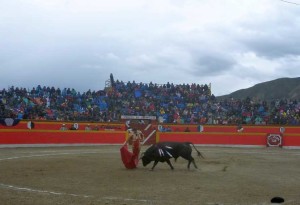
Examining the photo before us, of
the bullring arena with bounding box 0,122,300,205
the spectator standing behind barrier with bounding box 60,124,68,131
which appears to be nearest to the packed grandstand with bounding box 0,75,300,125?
the spectator standing behind barrier with bounding box 60,124,68,131

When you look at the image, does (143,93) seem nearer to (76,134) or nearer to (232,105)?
(232,105)

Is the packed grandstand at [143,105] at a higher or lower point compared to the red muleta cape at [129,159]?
higher

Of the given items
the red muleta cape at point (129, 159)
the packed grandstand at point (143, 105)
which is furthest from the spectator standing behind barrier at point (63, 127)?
the red muleta cape at point (129, 159)

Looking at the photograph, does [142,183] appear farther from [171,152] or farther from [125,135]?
[125,135]

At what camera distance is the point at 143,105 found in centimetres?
3575

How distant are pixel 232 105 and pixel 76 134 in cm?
1551

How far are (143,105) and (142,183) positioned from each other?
24216 mm

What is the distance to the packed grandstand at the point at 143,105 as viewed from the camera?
31.3 metres

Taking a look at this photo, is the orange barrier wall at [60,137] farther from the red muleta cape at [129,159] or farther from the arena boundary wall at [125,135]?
the red muleta cape at [129,159]

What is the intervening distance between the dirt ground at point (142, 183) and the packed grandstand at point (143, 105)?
14.8 m

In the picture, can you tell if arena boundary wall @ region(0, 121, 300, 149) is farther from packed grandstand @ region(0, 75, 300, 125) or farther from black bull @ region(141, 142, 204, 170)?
black bull @ region(141, 142, 204, 170)

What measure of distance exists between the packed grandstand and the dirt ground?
584 inches

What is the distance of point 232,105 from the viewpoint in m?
37.9

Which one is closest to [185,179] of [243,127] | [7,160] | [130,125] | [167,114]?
[7,160]
